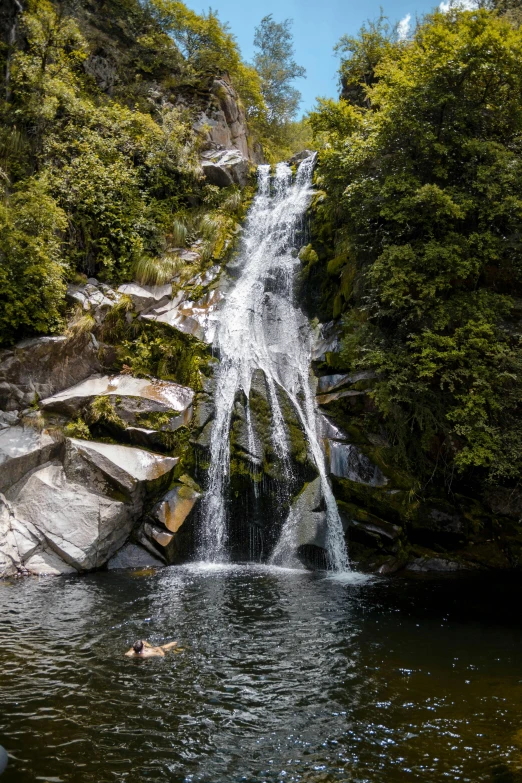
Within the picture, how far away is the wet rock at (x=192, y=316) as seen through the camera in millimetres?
13586

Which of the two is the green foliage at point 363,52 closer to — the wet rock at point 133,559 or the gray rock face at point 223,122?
the gray rock face at point 223,122

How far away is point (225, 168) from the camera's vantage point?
19219 millimetres

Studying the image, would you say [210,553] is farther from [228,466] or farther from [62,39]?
[62,39]

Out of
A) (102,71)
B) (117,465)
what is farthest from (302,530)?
(102,71)

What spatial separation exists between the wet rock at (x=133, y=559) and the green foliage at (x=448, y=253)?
5952mm

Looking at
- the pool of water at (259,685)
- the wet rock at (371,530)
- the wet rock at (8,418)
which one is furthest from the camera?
the wet rock at (8,418)

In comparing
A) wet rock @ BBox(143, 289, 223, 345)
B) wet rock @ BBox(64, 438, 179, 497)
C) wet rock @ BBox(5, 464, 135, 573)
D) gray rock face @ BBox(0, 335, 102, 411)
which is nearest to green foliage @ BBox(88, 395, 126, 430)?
wet rock @ BBox(64, 438, 179, 497)

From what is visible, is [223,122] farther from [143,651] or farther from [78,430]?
[143,651]

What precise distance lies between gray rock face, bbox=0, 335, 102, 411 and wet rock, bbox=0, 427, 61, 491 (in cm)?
78

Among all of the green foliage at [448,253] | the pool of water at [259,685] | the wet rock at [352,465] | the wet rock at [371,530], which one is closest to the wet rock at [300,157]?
the green foliage at [448,253]

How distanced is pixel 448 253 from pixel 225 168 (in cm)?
1146

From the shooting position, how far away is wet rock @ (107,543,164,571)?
33.4ft

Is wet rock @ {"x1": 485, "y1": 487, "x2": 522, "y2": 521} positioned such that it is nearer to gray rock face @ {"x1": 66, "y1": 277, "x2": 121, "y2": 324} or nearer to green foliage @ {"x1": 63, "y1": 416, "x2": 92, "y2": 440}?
green foliage @ {"x1": 63, "y1": 416, "x2": 92, "y2": 440}

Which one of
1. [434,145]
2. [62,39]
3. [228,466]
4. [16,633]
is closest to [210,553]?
[228,466]
